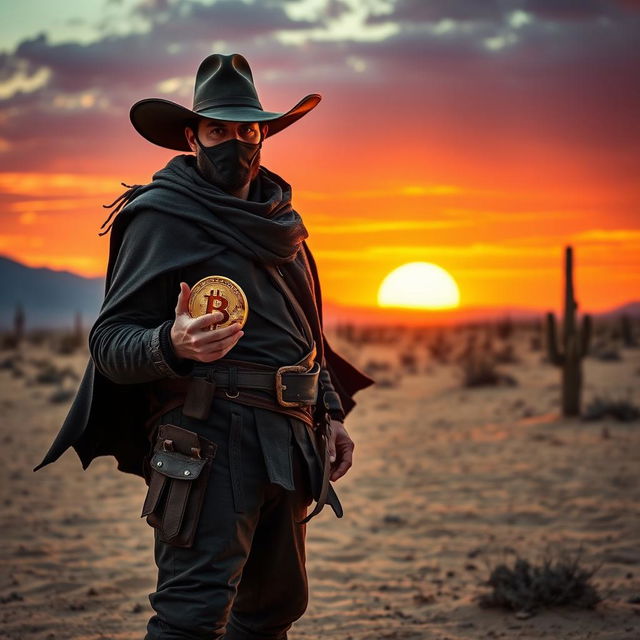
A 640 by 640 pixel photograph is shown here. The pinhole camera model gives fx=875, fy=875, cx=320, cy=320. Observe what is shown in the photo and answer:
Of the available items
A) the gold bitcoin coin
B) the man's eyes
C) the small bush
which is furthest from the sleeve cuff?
the small bush

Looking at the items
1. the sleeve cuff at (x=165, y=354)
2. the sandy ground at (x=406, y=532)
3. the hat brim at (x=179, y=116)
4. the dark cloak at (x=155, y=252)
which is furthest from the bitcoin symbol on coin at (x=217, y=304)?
the sandy ground at (x=406, y=532)

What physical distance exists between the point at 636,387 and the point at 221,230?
15350 millimetres

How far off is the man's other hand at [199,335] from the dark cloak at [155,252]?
10.3 inches

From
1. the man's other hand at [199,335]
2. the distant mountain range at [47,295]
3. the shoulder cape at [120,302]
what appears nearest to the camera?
the man's other hand at [199,335]

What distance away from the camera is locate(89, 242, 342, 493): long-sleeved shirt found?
114 inches

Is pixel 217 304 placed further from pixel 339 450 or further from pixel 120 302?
pixel 339 450

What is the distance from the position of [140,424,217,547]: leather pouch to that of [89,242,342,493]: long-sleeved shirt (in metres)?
0.21

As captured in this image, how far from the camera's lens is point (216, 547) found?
2.92 metres

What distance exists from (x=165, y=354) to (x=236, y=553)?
28.9 inches

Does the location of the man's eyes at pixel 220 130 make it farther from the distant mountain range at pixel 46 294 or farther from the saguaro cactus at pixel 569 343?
the distant mountain range at pixel 46 294

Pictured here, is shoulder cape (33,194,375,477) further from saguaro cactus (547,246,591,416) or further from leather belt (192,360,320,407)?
saguaro cactus (547,246,591,416)

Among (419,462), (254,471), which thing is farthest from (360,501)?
(254,471)

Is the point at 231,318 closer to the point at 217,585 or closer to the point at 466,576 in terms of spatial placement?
the point at 217,585

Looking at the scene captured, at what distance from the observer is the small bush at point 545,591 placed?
526cm
